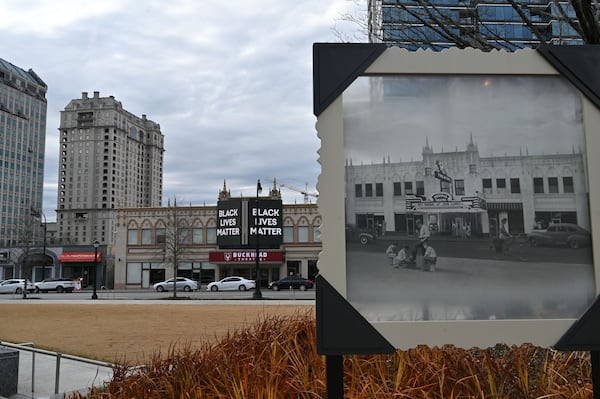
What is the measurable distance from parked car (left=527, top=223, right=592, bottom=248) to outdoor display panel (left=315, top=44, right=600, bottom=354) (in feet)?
0.04

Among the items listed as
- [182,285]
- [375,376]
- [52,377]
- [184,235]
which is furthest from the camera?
[184,235]

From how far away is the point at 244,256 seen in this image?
48031mm

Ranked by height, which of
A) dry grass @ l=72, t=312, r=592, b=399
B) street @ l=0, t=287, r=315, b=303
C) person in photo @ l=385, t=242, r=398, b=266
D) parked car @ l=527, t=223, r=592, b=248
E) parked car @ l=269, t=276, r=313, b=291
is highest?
parked car @ l=527, t=223, r=592, b=248

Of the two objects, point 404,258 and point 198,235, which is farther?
point 198,235

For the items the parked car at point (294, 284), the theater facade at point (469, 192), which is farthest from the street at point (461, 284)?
the parked car at point (294, 284)

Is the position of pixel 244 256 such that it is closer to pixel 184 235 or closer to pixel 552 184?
pixel 184 235

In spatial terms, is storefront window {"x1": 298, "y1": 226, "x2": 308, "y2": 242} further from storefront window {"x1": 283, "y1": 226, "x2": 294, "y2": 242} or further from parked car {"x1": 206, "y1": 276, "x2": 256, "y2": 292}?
parked car {"x1": 206, "y1": 276, "x2": 256, "y2": 292}

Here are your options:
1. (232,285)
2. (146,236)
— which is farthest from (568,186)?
(146,236)

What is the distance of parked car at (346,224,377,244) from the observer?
283 centimetres

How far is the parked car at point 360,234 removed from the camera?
2.83 m

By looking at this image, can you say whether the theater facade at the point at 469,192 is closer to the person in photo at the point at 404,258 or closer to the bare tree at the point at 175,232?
the person in photo at the point at 404,258

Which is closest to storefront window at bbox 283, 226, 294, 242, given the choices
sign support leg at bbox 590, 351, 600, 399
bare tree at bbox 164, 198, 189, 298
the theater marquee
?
the theater marquee

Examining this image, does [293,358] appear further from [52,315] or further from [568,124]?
[52,315]

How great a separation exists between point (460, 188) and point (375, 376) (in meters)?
2.14
